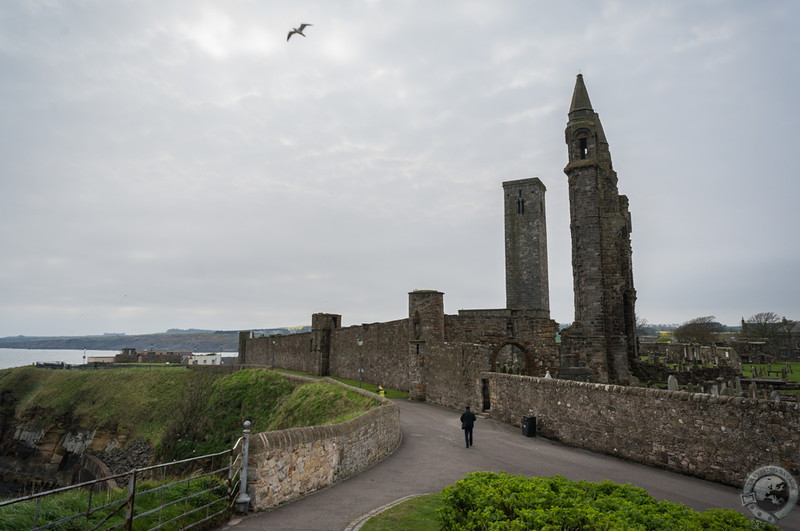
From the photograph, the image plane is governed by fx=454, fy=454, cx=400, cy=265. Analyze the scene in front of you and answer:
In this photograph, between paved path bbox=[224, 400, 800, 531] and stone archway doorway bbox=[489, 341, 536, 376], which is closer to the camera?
paved path bbox=[224, 400, 800, 531]

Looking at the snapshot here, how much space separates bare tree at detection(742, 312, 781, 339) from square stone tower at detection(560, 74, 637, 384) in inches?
2222

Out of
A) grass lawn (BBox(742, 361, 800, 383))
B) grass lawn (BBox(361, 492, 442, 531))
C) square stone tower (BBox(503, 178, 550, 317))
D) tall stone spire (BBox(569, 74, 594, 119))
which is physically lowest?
grass lawn (BBox(742, 361, 800, 383))

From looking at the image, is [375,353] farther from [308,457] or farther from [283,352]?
[283,352]

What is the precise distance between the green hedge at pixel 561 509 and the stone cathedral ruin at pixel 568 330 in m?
15.4

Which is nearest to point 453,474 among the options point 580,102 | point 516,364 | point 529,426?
point 529,426

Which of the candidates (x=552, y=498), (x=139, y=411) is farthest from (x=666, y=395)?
(x=139, y=411)

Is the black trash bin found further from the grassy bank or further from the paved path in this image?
the grassy bank

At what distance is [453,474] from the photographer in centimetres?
1266

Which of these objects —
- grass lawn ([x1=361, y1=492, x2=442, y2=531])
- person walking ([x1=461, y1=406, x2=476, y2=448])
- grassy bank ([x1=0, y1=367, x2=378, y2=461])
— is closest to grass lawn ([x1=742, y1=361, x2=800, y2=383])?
person walking ([x1=461, y1=406, x2=476, y2=448])

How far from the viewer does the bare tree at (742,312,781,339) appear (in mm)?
72137

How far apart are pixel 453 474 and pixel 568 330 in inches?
843

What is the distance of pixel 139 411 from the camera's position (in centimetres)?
4506

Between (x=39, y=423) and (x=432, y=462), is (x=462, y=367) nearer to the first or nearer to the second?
(x=432, y=462)

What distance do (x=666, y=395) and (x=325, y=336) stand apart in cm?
3344
